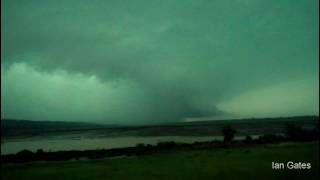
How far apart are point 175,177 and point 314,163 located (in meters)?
11.3

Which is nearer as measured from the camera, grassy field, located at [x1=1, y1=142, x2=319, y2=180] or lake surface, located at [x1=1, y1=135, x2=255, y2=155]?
grassy field, located at [x1=1, y1=142, x2=319, y2=180]

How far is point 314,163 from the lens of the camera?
30.7 m

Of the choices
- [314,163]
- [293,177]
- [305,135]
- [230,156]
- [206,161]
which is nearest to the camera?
[293,177]

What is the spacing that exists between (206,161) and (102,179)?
34.3 feet

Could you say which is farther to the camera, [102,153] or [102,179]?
[102,153]

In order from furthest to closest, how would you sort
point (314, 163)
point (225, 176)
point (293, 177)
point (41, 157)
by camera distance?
point (41, 157), point (314, 163), point (225, 176), point (293, 177)

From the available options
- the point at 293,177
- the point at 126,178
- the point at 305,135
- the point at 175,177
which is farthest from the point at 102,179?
the point at 305,135

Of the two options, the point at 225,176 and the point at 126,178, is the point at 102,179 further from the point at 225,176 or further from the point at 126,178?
the point at 225,176

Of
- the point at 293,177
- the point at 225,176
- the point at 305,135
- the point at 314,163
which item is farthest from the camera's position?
the point at 305,135

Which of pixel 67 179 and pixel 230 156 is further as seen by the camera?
pixel 230 156

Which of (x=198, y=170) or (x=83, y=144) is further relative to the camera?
(x=83, y=144)

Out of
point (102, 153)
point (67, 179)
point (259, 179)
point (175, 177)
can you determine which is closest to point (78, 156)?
point (102, 153)

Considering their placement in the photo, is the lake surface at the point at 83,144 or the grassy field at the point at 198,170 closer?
the grassy field at the point at 198,170

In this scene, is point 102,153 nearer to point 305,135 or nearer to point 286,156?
point 286,156
